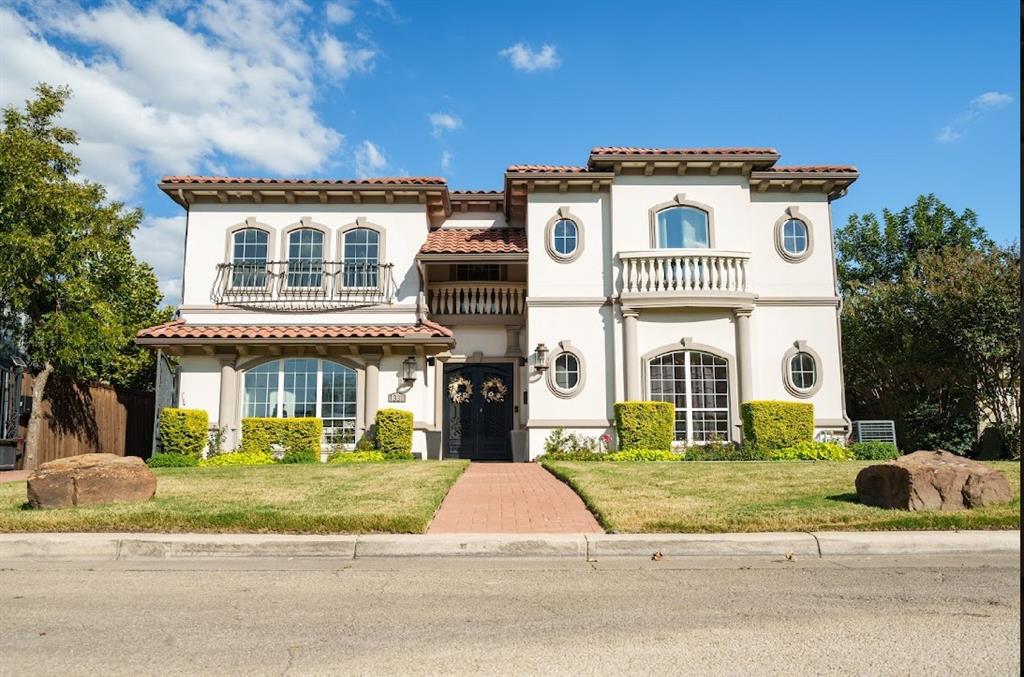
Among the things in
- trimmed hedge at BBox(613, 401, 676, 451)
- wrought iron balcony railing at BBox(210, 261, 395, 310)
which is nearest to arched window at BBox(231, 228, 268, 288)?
wrought iron balcony railing at BBox(210, 261, 395, 310)

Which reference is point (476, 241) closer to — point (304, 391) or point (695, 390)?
point (304, 391)

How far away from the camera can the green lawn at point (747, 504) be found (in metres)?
7.81

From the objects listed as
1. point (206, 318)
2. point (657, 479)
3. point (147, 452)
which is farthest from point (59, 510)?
point (147, 452)

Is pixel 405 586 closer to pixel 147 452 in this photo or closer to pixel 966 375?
pixel 966 375

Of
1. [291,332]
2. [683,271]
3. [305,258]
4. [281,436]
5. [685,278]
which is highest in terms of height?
[305,258]

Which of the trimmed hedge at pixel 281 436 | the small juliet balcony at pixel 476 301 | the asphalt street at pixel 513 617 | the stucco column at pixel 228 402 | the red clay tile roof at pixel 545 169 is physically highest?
the red clay tile roof at pixel 545 169

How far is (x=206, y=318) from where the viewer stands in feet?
61.1

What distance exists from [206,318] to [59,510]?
10749 millimetres

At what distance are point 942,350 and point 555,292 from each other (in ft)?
31.4

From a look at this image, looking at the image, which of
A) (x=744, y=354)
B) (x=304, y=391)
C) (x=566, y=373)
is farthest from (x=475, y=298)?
(x=744, y=354)

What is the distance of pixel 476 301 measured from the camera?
66.0 ft

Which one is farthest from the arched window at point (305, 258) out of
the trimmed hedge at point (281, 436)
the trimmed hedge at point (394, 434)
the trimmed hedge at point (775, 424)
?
the trimmed hedge at point (775, 424)

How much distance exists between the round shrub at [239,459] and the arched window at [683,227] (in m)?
10.4

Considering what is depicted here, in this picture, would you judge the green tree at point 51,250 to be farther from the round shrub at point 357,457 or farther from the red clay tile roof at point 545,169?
the red clay tile roof at point 545,169
